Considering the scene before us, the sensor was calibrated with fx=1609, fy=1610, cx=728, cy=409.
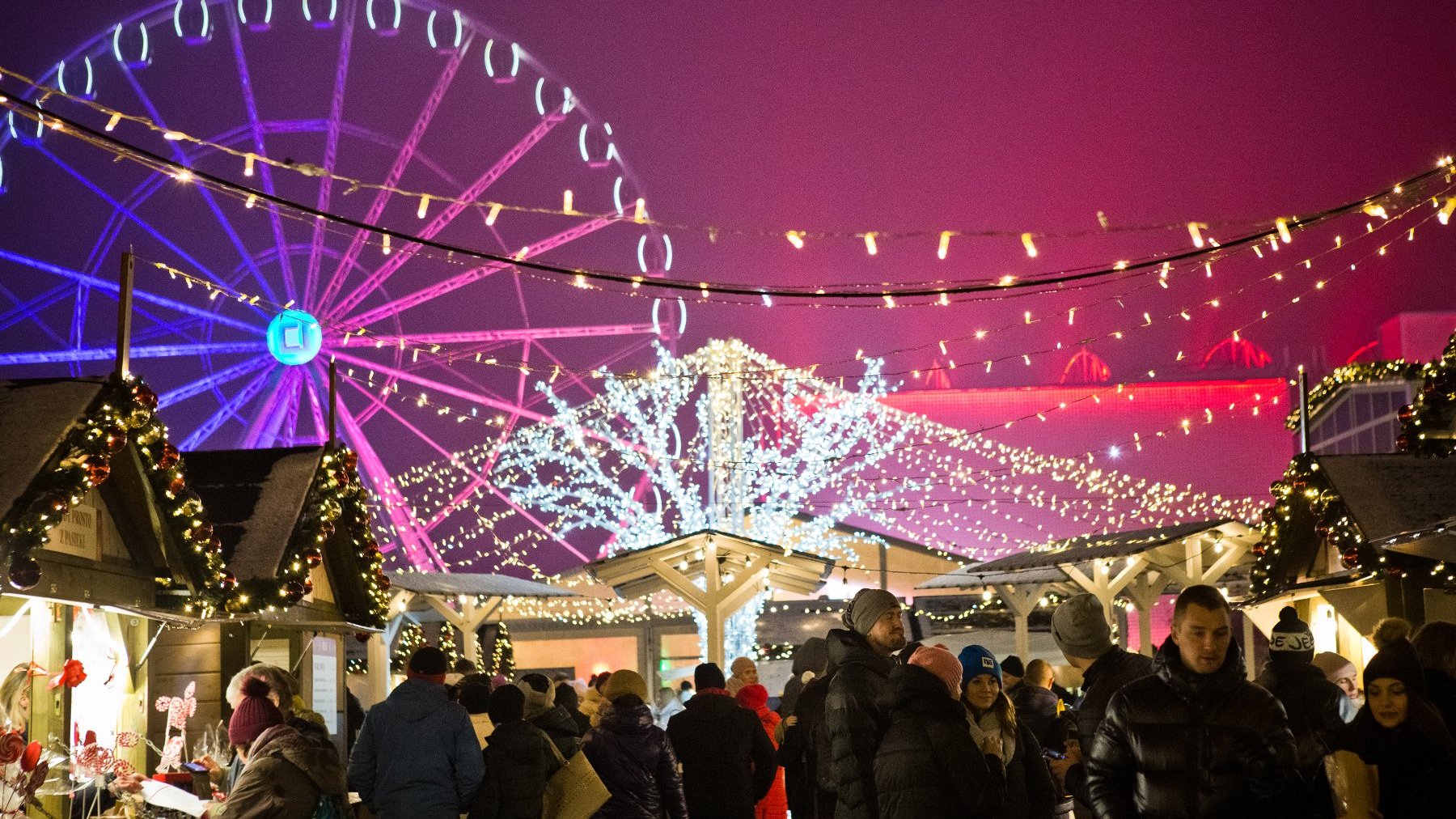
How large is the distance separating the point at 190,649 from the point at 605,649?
81.9 feet

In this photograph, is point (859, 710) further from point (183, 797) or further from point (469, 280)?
point (469, 280)

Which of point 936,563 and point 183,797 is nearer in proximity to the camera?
point 183,797

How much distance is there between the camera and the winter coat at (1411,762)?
5719 millimetres

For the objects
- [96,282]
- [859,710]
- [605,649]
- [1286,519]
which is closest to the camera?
[859,710]

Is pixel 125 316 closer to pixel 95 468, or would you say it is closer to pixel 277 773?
pixel 95 468

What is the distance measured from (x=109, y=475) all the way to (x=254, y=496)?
112 inches

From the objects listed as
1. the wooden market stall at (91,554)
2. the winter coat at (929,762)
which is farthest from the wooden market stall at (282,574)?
the winter coat at (929,762)

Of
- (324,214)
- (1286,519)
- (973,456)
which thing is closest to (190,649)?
(324,214)

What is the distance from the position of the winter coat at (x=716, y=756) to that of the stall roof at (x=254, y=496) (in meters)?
4.32

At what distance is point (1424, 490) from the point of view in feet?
43.4

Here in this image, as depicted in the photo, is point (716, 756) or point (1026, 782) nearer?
point (1026, 782)

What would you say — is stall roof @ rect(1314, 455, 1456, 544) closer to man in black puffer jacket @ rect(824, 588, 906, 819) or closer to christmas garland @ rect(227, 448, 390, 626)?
man in black puffer jacket @ rect(824, 588, 906, 819)

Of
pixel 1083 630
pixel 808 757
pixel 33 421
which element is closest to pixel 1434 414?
pixel 808 757

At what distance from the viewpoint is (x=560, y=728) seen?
8.65m
